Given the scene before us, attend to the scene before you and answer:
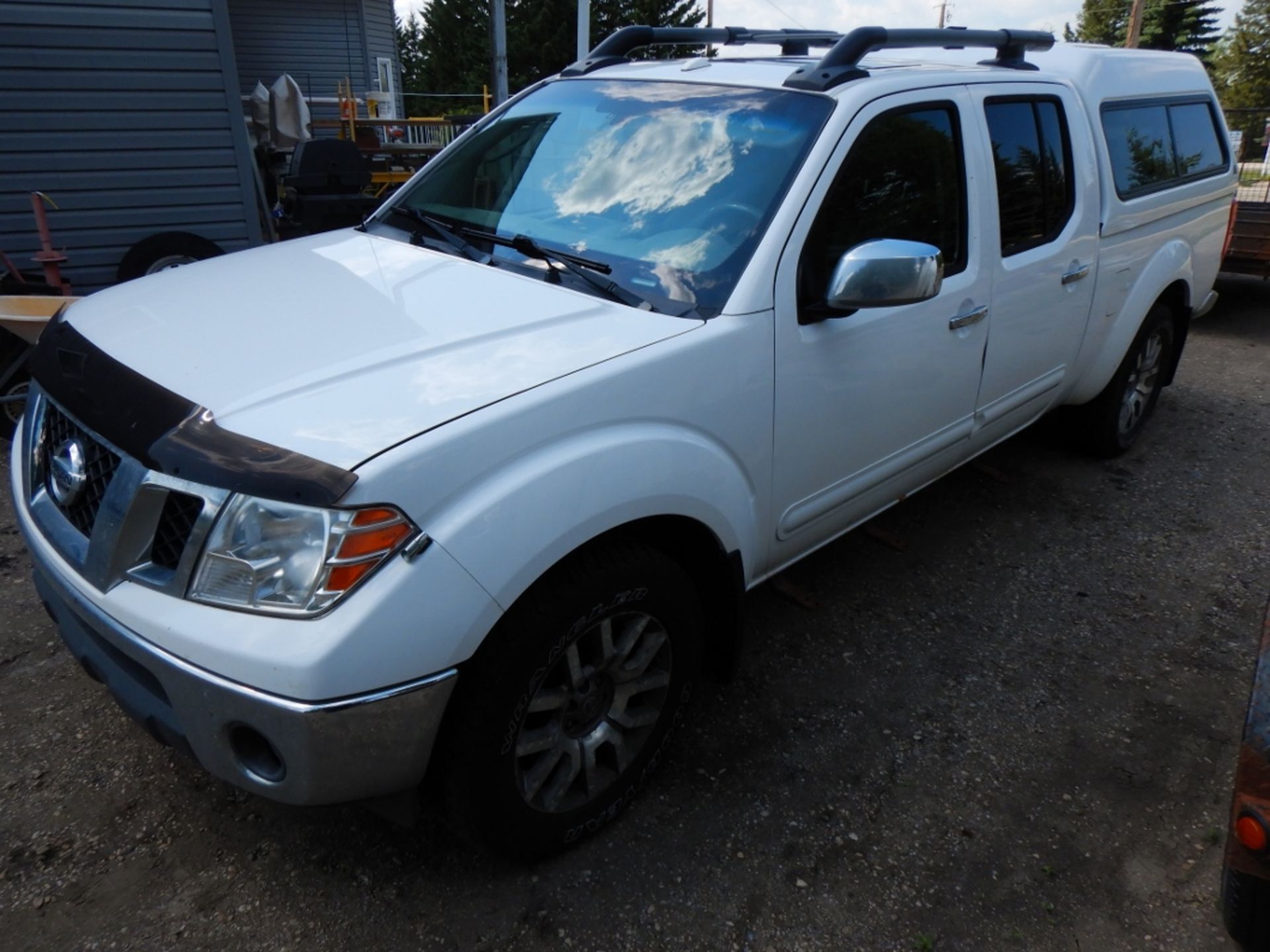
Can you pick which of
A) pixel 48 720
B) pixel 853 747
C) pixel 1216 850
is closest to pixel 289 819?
pixel 48 720

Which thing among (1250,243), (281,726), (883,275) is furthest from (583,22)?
(281,726)

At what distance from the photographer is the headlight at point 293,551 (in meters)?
1.77

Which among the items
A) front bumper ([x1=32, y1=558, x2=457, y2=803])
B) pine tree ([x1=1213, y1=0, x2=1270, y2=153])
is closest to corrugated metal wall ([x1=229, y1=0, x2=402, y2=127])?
front bumper ([x1=32, y1=558, x2=457, y2=803])

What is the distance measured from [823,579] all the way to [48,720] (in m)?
2.79

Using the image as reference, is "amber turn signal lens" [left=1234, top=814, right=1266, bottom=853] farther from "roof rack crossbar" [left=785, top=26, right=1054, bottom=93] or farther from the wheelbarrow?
the wheelbarrow

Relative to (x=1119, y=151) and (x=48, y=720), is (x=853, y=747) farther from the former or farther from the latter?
(x=1119, y=151)

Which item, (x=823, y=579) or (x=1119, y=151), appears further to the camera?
(x=1119, y=151)

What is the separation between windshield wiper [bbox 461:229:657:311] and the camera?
2.47 meters

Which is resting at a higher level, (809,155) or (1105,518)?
(809,155)

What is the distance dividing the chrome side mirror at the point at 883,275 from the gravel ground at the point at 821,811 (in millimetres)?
1371

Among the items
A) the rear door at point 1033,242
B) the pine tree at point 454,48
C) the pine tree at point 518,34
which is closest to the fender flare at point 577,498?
the rear door at point 1033,242

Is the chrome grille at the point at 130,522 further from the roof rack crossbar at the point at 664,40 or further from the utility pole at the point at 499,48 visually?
the utility pole at the point at 499,48

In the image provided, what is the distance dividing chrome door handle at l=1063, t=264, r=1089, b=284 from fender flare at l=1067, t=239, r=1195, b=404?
32 centimetres

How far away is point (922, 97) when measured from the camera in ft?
9.82
